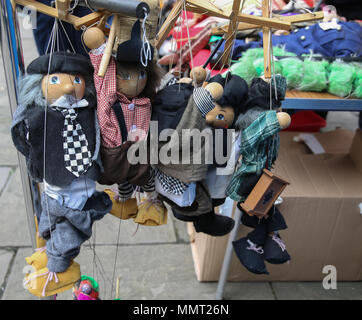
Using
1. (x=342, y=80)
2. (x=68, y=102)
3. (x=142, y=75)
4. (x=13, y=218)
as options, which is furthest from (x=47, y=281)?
(x=13, y=218)

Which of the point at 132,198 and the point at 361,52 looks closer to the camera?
the point at 132,198

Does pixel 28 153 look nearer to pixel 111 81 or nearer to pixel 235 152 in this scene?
pixel 111 81

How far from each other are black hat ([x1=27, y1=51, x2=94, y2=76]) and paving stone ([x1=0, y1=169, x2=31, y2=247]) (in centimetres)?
151

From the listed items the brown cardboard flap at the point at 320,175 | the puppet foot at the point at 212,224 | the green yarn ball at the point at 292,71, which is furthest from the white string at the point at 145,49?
the brown cardboard flap at the point at 320,175

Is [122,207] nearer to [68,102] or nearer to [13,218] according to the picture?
[68,102]

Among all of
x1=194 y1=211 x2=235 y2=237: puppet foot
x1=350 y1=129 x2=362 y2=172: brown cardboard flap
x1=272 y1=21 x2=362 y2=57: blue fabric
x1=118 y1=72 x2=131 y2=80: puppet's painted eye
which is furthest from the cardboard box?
x1=118 y1=72 x2=131 y2=80: puppet's painted eye

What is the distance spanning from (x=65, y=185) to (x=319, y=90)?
106cm

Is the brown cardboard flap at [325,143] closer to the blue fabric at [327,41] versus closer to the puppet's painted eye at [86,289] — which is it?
the blue fabric at [327,41]

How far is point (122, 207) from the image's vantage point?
42.0 inches

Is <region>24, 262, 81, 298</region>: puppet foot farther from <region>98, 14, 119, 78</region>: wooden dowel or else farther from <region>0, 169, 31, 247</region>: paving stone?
<region>0, 169, 31, 247</region>: paving stone

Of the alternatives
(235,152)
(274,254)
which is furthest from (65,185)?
(274,254)

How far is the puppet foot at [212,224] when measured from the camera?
1.08 m

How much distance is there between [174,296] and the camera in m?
1.79

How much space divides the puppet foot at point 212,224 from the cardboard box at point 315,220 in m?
0.49
